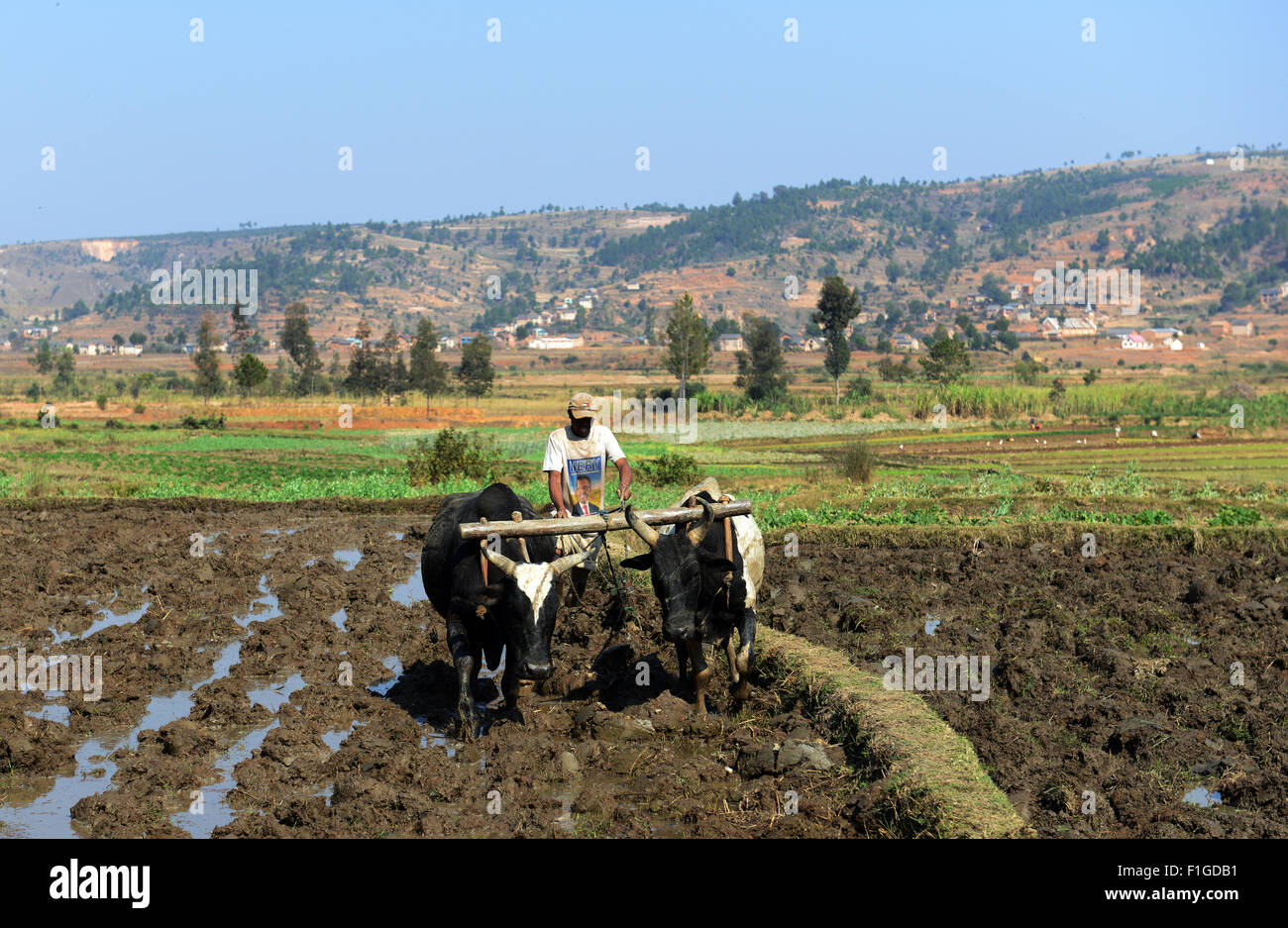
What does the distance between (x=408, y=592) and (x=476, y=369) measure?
57.4 m

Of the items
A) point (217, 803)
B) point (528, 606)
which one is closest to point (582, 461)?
point (528, 606)

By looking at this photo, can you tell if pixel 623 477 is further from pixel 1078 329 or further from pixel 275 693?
pixel 1078 329

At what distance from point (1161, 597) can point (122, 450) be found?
34.0 meters

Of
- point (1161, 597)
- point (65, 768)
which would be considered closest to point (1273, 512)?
point (1161, 597)

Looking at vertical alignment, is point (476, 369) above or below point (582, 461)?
above

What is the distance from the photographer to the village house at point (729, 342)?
167000 mm

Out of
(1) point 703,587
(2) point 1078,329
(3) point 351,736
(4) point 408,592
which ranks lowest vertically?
(4) point 408,592

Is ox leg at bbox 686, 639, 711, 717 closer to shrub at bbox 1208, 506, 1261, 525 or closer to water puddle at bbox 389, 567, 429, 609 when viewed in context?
water puddle at bbox 389, 567, 429, 609

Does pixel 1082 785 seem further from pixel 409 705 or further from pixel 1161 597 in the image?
pixel 1161 597

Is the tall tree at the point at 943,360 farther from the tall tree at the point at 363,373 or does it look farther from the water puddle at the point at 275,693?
the water puddle at the point at 275,693

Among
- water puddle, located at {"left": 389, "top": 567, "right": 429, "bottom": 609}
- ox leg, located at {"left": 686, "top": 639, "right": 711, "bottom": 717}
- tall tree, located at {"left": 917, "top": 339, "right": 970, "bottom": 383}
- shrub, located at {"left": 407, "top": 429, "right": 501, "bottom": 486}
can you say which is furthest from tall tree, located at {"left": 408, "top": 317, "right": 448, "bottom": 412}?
ox leg, located at {"left": 686, "top": 639, "right": 711, "bottom": 717}

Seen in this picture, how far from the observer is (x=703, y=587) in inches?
369
